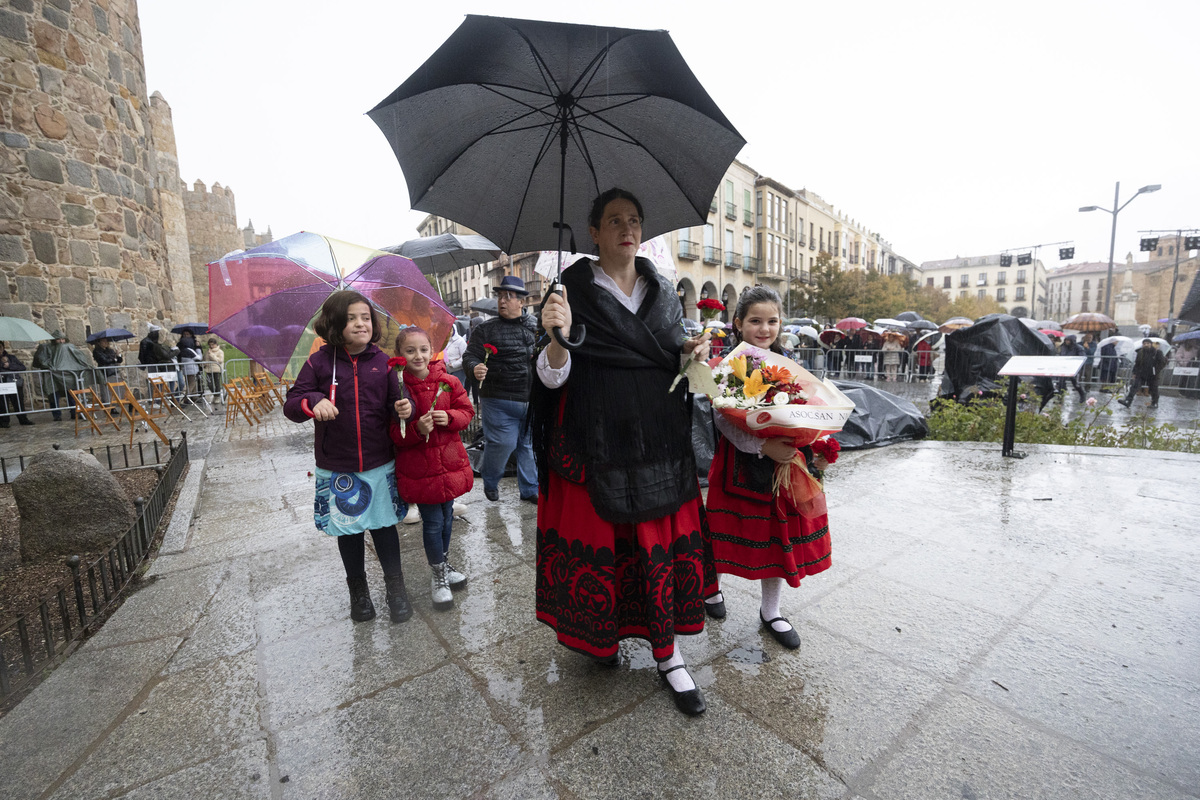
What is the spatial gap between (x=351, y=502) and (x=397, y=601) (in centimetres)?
59

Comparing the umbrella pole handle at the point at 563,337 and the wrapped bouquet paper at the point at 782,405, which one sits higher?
the umbrella pole handle at the point at 563,337

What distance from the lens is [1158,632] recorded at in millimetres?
2523

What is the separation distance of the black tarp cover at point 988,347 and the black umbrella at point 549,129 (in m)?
10.3

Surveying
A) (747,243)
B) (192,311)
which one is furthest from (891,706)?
(747,243)

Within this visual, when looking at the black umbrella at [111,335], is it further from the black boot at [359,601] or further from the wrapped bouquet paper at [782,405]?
the wrapped bouquet paper at [782,405]

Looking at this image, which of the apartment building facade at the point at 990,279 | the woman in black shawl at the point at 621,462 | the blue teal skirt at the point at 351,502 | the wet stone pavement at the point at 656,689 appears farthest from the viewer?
the apartment building facade at the point at 990,279

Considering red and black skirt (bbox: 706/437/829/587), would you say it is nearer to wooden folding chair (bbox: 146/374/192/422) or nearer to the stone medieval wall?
wooden folding chair (bbox: 146/374/192/422)

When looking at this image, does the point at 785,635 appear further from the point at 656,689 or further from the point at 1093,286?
the point at 1093,286

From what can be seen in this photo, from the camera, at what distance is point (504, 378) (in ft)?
14.8

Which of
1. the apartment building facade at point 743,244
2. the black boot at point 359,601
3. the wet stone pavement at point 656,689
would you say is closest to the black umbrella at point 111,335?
the wet stone pavement at point 656,689

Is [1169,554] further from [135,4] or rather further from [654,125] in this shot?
[135,4]

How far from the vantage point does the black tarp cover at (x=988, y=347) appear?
10.4 meters

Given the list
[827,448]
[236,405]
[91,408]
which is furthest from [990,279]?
[91,408]

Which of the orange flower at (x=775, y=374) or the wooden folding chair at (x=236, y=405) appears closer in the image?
the orange flower at (x=775, y=374)
